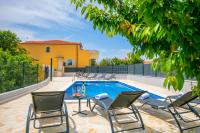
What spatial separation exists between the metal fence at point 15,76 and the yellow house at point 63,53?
26.2 metres

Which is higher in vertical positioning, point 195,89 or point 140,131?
point 195,89

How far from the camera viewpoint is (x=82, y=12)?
2.77m

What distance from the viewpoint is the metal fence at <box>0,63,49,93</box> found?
10568 mm

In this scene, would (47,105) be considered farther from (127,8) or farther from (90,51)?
(90,51)

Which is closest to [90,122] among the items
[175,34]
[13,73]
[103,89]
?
[175,34]

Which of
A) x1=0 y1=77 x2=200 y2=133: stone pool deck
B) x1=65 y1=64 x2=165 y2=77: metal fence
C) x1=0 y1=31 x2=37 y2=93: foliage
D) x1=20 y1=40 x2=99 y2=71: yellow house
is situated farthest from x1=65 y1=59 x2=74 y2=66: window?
x1=0 y1=77 x2=200 y2=133: stone pool deck

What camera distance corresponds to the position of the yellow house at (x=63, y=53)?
42.1 meters

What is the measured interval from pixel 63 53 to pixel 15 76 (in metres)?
30.9

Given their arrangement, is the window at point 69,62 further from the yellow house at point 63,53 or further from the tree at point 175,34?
the tree at point 175,34

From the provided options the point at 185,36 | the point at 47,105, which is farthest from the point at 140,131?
the point at 185,36

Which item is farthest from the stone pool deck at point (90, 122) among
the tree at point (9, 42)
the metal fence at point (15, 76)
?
the tree at point (9, 42)

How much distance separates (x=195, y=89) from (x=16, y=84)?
1196 cm

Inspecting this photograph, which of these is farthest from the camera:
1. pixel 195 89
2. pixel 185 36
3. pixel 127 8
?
pixel 127 8

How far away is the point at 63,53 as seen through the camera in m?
42.8
